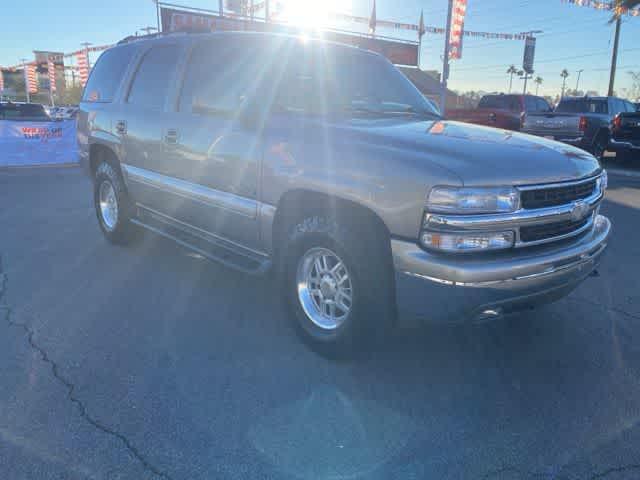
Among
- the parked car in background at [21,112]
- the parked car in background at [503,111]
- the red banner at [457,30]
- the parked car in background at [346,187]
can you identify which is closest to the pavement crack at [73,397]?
the parked car in background at [346,187]

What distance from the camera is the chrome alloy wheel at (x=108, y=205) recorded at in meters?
5.44

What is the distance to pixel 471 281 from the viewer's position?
248 cm

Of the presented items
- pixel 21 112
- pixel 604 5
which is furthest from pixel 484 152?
pixel 604 5

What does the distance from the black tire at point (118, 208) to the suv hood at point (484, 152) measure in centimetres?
288

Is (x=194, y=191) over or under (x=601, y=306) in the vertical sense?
over

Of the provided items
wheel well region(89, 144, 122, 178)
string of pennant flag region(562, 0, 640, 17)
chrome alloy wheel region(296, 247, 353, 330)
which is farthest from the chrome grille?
string of pennant flag region(562, 0, 640, 17)

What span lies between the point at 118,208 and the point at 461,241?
3.87 m

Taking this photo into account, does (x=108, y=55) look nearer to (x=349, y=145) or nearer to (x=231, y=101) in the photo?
(x=231, y=101)

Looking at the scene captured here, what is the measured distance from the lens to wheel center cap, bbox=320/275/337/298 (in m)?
3.13

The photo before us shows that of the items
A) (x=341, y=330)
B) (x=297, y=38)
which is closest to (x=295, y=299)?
(x=341, y=330)

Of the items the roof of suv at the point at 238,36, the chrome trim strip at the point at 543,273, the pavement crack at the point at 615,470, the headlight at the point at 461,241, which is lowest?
the pavement crack at the point at 615,470

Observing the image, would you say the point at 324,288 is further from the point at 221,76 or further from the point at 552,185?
the point at 221,76

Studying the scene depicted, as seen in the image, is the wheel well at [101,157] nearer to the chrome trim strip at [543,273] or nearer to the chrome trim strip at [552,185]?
the chrome trim strip at [543,273]

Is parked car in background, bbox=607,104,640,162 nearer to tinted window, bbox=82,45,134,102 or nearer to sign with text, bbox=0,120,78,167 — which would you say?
tinted window, bbox=82,45,134,102
